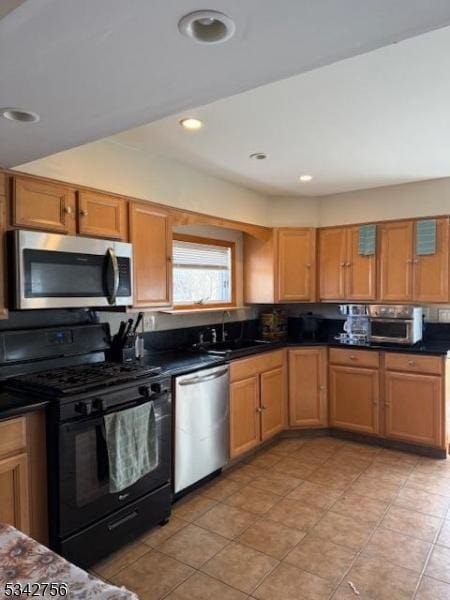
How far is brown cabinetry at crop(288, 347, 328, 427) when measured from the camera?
4.03 metres

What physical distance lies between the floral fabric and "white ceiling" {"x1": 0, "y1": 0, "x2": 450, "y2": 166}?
1.31 m

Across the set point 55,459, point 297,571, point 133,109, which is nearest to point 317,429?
point 297,571

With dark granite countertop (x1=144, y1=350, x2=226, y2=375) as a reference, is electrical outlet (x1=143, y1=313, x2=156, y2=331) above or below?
above

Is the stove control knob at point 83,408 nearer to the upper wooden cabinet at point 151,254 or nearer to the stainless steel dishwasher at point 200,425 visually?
the stainless steel dishwasher at point 200,425

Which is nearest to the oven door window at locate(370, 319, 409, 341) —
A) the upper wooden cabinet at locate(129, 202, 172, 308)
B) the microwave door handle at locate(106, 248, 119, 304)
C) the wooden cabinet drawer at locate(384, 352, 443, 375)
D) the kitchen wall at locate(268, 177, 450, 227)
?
the wooden cabinet drawer at locate(384, 352, 443, 375)

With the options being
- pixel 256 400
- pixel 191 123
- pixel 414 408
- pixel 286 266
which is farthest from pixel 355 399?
pixel 191 123

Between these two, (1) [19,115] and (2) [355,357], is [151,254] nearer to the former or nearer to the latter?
(1) [19,115]

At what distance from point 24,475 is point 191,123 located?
2063 mm

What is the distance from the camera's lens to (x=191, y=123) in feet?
8.04

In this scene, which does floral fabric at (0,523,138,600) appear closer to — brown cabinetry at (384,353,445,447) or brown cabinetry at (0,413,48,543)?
brown cabinetry at (0,413,48,543)

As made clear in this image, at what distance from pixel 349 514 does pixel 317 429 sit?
1.40 metres

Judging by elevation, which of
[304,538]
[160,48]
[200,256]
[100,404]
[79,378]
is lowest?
[304,538]

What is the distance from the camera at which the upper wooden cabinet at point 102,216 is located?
8.19 feet

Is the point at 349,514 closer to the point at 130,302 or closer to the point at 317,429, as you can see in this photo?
the point at 317,429
